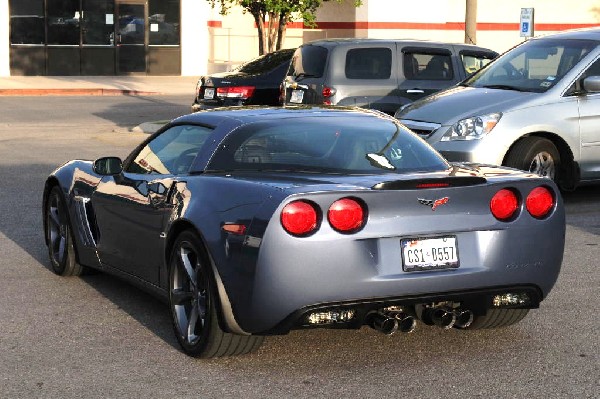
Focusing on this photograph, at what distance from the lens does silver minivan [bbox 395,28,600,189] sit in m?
12.9

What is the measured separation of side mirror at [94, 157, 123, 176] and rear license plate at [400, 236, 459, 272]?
2.41 meters

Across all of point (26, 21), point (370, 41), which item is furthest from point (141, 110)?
point (26, 21)

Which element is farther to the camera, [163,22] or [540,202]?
[163,22]

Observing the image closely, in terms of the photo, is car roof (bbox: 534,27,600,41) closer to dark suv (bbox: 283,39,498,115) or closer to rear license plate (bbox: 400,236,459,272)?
dark suv (bbox: 283,39,498,115)

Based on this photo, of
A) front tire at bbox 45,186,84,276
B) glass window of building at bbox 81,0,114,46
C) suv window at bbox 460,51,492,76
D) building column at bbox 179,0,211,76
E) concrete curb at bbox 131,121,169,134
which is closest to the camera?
front tire at bbox 45,186,84,276

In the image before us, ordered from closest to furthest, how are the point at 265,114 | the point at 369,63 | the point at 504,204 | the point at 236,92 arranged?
the point at 504,204 < the point at 265,114 < the point at 369,63 < the point at 236,92

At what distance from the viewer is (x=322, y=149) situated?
7406mm

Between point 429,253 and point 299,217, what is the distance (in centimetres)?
74

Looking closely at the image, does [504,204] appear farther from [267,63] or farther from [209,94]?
[267,63]

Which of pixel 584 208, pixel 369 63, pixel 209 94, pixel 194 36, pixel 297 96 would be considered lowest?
pixel 584 208

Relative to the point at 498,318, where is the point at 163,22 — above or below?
above

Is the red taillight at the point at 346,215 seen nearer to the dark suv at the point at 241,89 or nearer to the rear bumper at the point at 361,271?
the rear bumper at the point at 361,271

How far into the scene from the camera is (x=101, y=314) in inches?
322

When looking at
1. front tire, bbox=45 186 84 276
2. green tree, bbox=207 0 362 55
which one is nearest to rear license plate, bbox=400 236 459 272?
front tire, bbox=45 186 84 276
